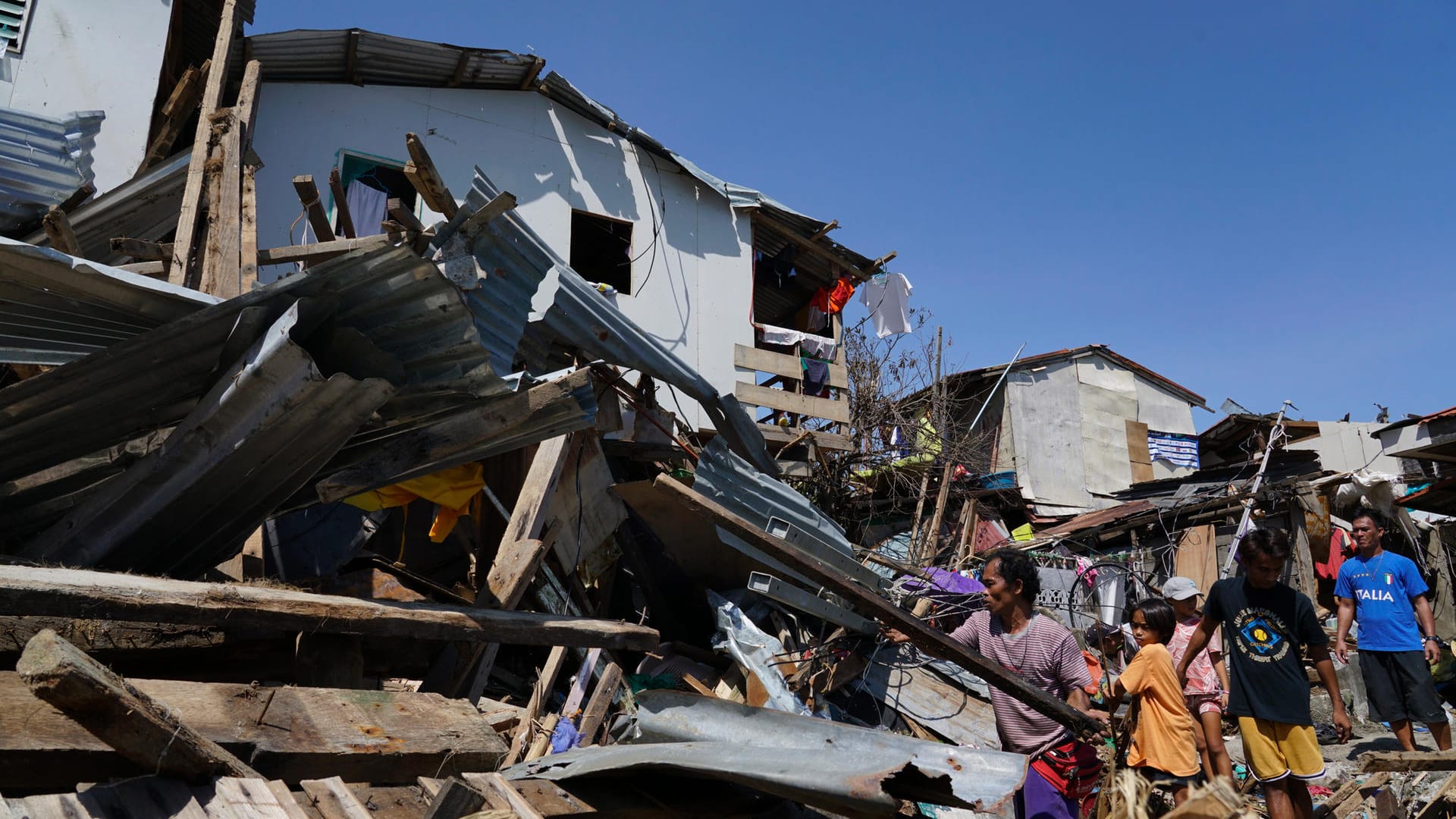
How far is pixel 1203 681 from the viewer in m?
6.00

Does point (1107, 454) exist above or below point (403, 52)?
below

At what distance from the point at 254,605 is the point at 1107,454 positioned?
2401 centimetres

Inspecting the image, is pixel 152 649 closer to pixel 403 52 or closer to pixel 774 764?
pixel 774 764

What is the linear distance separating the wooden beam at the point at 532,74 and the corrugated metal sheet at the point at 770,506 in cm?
696

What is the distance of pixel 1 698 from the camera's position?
2.79 meters

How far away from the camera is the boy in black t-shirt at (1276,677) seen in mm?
4941

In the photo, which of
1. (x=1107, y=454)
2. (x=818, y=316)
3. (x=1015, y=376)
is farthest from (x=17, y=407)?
(x=1107, y=454)

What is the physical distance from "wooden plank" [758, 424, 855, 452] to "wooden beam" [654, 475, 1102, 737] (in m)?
7.65

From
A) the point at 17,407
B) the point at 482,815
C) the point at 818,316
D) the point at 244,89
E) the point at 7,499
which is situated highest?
the point at 818,316

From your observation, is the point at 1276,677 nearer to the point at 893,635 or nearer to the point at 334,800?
the point at 893,635

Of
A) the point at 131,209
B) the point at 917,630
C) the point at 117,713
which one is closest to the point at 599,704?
the point at 917,630

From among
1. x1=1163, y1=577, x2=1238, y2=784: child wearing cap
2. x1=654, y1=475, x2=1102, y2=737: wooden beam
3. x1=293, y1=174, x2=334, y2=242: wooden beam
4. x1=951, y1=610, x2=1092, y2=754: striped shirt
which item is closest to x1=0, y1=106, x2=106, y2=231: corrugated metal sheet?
x1=293, y1=174, x2=334, y2=242: wooden beam

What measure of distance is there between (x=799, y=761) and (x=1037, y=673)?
1.92 metres

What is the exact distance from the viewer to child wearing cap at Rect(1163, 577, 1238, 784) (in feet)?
19.2
